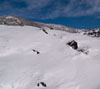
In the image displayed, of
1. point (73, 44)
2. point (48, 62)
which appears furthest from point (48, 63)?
point (73, 44)

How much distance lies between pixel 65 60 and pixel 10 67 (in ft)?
14.0

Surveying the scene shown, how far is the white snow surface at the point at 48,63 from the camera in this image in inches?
379

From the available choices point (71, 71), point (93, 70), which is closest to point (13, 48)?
point (71, 71)

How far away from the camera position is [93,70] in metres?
11.0

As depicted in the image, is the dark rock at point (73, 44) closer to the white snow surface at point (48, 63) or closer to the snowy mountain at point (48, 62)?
the snowy mountain at point (48, 62)

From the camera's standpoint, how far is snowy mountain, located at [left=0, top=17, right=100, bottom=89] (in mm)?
9633

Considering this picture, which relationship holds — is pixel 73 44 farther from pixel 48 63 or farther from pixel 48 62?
pixel 48 63

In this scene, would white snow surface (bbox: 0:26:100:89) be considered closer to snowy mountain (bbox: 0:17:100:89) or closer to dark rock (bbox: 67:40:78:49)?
snowy mountain (bbox: 0:17:100:89)

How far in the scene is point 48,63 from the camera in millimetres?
11875

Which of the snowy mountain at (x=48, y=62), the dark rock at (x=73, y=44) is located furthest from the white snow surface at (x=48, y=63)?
the dark rock at (x=73, y=44)

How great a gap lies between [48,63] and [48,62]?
0.17 m

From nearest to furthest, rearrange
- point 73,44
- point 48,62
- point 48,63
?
point 48,63 → point 48,62 → point 73,44

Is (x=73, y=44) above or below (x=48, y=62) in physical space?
above

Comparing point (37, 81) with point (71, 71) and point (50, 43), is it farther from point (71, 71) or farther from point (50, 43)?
point (50, 43)
